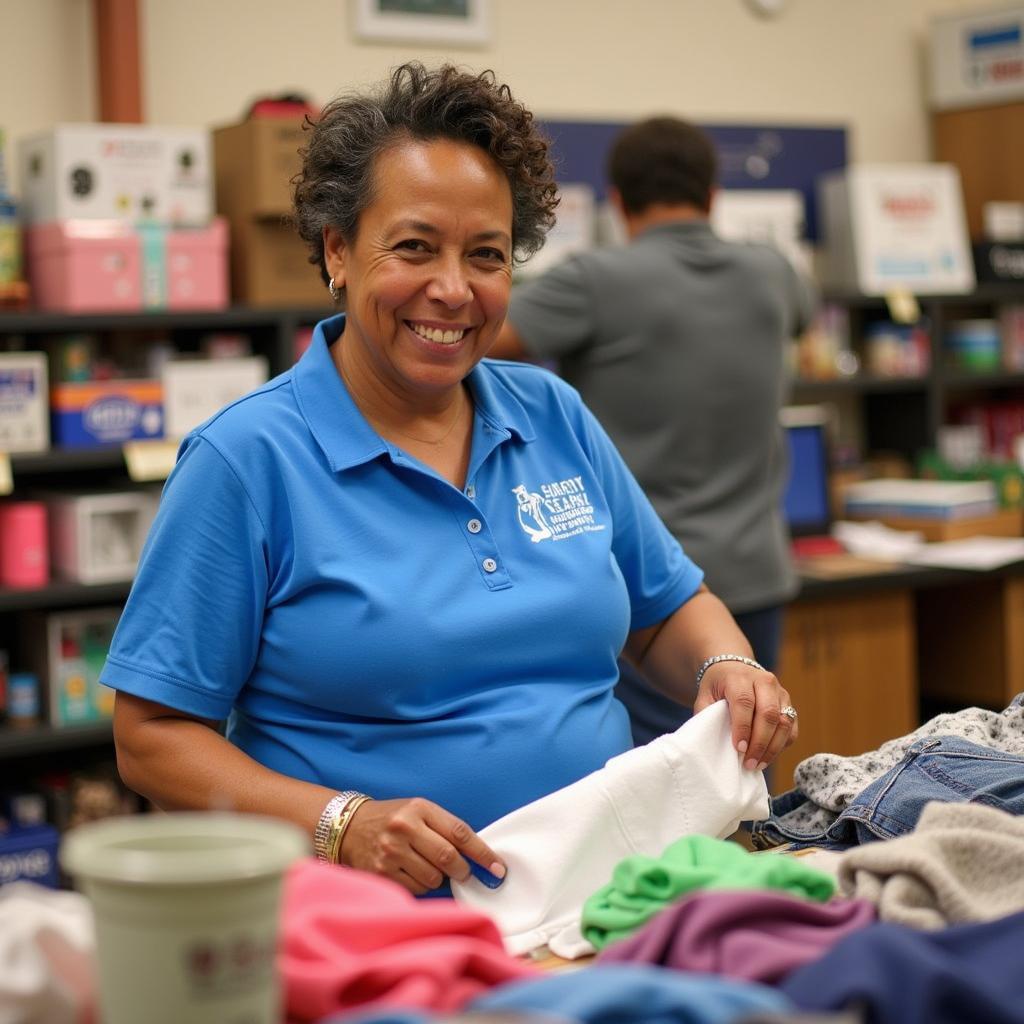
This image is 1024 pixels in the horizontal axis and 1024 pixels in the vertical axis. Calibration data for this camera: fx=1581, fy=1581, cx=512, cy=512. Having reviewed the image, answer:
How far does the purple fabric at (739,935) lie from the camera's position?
1184mm

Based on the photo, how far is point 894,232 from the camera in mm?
5332

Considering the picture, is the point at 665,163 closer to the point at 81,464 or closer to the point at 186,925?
the point at 81,464

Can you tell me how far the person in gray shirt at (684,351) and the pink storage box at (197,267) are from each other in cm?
99

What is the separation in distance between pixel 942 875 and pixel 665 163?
2305 mm

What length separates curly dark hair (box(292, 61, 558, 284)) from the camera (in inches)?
73.9

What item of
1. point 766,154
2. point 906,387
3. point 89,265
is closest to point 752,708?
point 89,265

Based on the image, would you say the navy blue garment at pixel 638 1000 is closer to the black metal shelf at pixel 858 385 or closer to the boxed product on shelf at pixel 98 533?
the boxed product on shelf at pixel 98 533

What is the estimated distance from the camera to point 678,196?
3410 millimetres

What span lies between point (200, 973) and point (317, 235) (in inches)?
49.1

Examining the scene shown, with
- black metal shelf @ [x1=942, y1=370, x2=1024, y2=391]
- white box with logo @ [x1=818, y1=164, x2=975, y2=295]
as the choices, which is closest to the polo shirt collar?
white box with logo @ [x1=818, y1=164, x2=975, y2=295]

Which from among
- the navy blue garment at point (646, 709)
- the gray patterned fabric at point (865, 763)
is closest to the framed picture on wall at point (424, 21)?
the navy blue garment at point (646, 709)

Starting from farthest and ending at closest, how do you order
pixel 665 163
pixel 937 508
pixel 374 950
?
pixel 937 508 < pixel 665 163 < pixel 374 950

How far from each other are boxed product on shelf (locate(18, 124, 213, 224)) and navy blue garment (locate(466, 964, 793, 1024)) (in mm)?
3179

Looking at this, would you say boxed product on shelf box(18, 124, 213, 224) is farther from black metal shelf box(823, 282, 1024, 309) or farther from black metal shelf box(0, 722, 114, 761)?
black metal shelf box(823, 282, 1024, 309)
